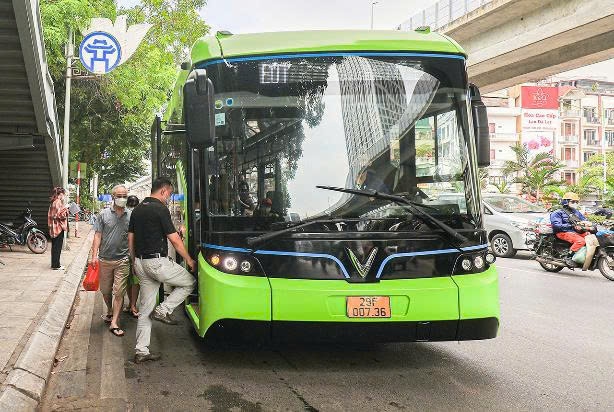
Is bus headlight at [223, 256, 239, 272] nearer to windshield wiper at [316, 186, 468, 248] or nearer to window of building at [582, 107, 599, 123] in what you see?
windshield wiper at [316, 186, 468, 248]

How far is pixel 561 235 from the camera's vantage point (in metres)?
12.9

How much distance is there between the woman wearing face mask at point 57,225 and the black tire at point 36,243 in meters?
2.99

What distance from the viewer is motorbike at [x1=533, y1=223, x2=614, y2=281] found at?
1200cm

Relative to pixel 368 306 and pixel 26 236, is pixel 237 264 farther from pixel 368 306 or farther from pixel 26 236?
pixel 26 236

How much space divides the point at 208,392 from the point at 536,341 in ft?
11.9

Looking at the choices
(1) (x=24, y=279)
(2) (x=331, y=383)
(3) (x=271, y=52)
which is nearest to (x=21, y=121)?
(1) (x=24, y=279)

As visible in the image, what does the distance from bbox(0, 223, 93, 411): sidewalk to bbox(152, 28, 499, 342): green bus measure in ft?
4.57

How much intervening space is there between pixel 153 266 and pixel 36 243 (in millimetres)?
11506

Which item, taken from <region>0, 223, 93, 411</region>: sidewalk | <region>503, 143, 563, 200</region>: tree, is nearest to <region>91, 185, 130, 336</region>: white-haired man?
<region>0, 223, 93, 411</region>: sidewalk

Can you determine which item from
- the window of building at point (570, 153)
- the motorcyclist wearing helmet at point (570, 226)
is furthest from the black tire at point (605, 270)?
the window of building at point (570, 153)

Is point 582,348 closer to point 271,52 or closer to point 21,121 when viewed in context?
point 271,52

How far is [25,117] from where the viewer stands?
12758 millimetres

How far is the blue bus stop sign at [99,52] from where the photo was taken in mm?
15414

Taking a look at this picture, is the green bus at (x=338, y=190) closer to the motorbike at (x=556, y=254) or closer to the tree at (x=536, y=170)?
the motorbike at (x=556, y=254)
